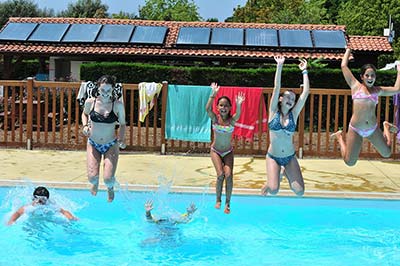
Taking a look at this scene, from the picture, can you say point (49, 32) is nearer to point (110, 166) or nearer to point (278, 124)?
point (110, 166)

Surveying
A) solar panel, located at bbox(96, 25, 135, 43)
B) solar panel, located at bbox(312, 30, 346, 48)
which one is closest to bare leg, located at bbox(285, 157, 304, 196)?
solar panel, located at bbox(312, 30, 346, 48)

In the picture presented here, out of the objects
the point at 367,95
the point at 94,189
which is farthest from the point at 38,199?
the point at 367,95

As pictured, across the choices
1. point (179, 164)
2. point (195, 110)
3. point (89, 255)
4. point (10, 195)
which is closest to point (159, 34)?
point (195, 110)

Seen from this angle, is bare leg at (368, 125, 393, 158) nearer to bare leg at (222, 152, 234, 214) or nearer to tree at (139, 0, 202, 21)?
bare leg at (222, 152, 234, 214)

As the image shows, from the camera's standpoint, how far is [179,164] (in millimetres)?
11922

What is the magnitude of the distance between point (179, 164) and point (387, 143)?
606 centimetres

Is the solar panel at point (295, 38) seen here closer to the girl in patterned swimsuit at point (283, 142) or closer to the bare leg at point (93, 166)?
the girl in patterned swimsuit at point (283, 142)

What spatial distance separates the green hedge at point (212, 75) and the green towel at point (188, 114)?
5013 mm

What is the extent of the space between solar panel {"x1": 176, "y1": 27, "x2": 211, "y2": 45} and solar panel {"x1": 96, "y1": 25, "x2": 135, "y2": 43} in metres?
1.99

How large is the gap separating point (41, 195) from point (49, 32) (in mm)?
15946

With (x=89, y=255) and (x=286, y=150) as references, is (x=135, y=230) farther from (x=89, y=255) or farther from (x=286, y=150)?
(x=286, y=150)

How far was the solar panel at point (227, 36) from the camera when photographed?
69.1ft

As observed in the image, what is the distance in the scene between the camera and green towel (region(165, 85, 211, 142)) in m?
13.0

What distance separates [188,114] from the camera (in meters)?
13.1
